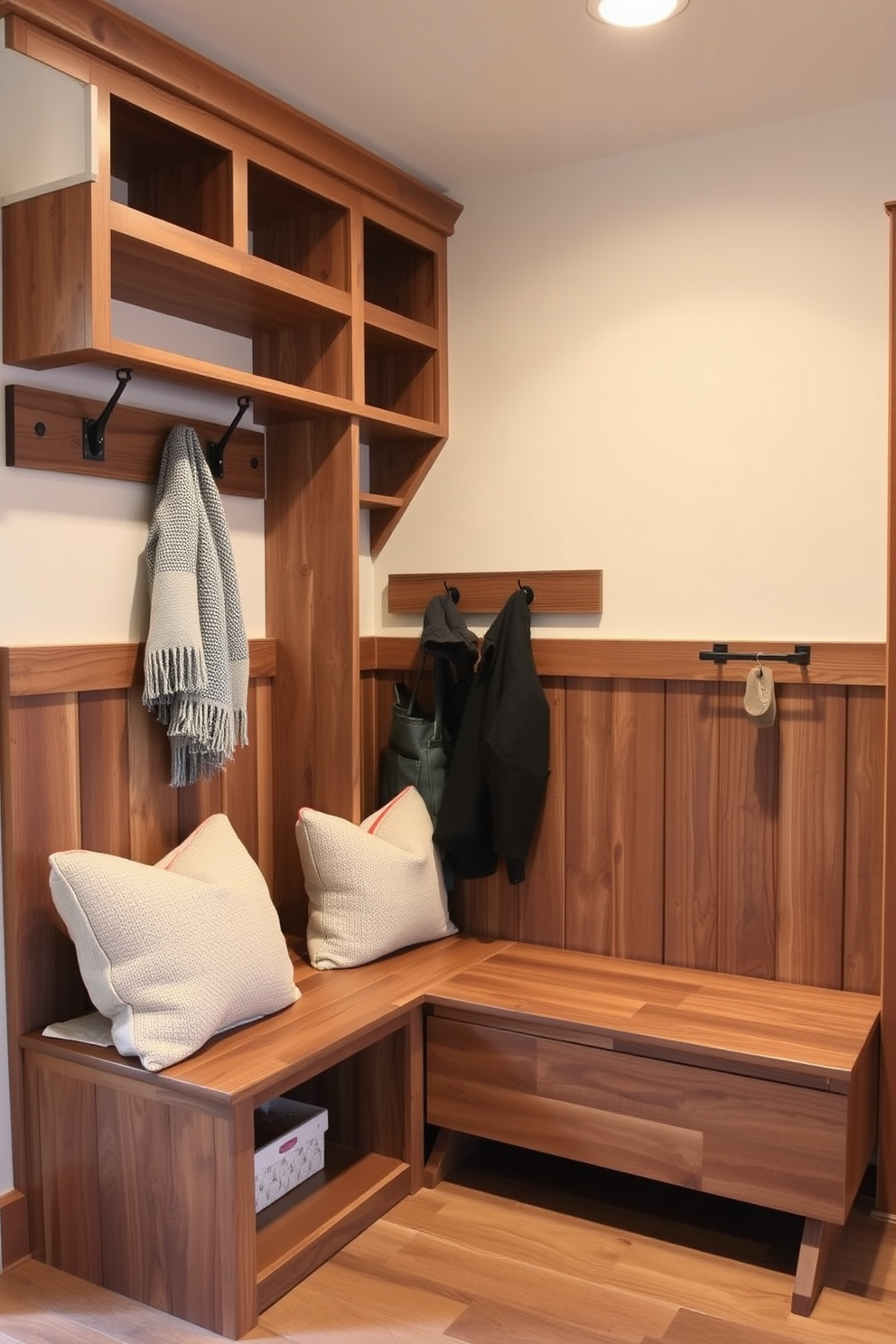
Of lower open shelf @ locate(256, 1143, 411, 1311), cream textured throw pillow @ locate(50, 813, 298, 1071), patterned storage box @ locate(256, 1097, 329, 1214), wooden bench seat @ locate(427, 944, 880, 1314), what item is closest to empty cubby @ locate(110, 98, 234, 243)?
cream textured throw pillow @ locate(50, 813, 298, 1071)

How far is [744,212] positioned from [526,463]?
729 mm

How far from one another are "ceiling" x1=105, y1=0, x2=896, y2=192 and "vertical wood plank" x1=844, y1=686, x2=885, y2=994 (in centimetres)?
123

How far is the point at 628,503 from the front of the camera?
8.97ft

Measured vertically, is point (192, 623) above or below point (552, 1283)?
above

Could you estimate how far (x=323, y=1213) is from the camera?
226cm

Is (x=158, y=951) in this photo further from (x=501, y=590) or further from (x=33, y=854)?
(x=501, y=590)

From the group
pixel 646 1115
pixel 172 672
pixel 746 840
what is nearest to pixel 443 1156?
pixel 646 1115

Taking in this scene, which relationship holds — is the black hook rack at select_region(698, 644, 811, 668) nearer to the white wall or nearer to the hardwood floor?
the white wall

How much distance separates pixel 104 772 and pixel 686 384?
1499 mm

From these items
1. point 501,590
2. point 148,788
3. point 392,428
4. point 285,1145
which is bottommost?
point 285,1145

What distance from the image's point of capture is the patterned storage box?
2264 mm

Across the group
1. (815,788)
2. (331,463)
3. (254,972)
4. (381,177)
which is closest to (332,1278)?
(254,972)

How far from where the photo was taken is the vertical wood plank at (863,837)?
8.02ft

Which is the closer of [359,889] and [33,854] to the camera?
[33,854]
